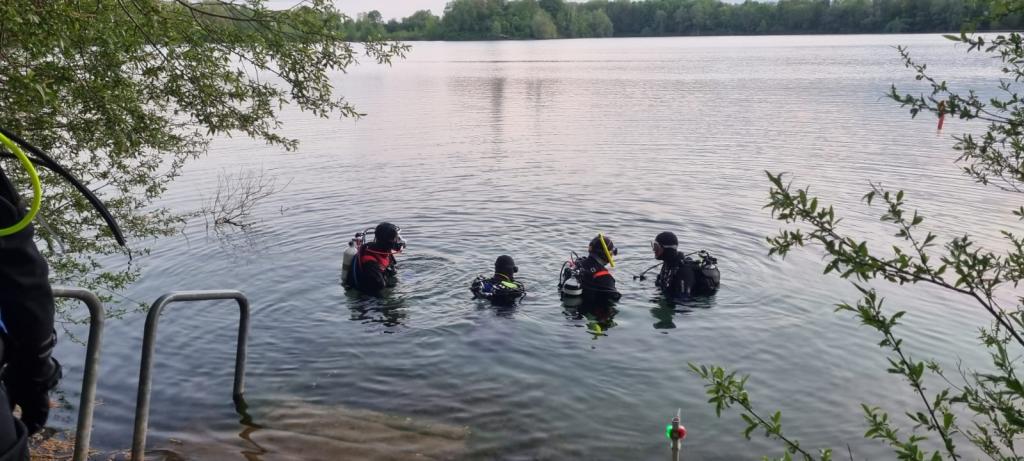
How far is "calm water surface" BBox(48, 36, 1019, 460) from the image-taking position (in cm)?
790

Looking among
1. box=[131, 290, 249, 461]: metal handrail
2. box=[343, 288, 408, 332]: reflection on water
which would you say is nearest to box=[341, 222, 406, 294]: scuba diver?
box=[343, 288, 408, 332]: reflection on water

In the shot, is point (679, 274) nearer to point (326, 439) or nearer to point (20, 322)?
point (326, 439)

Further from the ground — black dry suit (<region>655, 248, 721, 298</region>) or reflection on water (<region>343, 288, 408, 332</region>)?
black dry suit (<region>655, 248, 721, 298</region>)

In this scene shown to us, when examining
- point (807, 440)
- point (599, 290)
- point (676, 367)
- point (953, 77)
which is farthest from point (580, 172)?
point (953, 77)

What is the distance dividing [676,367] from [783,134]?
902 inches

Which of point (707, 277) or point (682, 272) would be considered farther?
point (707, 277)

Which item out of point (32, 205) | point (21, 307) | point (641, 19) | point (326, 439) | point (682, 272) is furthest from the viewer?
point (641, 19)

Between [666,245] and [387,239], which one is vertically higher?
[387,239]

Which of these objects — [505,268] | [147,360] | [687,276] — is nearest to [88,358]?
[147,360]

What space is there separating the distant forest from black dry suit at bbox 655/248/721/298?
115081 mm

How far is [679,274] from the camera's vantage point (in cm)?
1137

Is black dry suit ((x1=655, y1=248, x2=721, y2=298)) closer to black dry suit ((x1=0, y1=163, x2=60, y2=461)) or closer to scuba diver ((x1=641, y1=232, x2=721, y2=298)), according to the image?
scuba diver ((x1=641, y1=232, x2=721, y2=298))

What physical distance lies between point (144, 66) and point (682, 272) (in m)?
7.82

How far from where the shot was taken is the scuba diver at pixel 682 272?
449 inches
